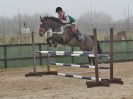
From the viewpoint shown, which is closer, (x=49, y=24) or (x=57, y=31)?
(x=49, y=24)

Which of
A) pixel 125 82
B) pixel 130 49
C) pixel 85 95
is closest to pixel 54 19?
pixel 125 82

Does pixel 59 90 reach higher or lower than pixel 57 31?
lower

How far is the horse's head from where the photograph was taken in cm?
1299

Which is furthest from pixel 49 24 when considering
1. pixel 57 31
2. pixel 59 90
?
pixel 59 90

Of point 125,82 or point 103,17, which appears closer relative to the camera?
point 125,82

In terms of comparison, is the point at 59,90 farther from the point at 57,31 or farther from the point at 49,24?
the point at 57,31

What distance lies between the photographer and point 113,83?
405 inches

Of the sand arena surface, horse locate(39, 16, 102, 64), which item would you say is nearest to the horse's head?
horse locate(39, 16, 102, 64)

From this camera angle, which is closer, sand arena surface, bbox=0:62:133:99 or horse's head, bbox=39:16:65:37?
sand arena surface, bbox=0:62:133:99

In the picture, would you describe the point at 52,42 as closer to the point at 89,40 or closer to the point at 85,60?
the point at 89,40

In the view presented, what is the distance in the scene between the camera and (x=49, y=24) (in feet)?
43.2

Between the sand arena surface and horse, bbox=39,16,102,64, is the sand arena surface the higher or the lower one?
the lower one

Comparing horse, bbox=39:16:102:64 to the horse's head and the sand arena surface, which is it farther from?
the sand arena surface

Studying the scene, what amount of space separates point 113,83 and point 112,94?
1861 mm
